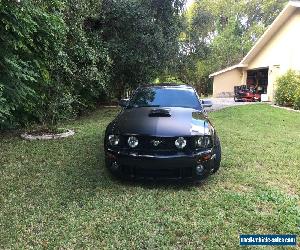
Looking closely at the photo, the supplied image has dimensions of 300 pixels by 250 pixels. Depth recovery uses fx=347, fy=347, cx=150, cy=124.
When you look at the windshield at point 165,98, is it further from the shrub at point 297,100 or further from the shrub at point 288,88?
the shrub at point 288,88


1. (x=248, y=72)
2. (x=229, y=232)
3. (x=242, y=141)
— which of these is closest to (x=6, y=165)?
(x=229, y=232)

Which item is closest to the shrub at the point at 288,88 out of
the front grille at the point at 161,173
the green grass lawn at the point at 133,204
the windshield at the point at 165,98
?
the green grass lawn at the point at 133,204

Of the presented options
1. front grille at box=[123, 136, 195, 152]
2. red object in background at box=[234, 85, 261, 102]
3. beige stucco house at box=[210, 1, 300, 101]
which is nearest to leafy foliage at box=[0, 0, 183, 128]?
front grille at box=[123, 136, 195, 152]

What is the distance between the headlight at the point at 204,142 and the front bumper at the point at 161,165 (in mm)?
96

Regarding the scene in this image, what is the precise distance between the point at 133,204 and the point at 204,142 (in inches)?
55.8

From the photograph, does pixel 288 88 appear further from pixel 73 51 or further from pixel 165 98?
pixel 165 98

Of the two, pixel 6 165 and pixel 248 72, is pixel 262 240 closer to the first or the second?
pixel 6 165

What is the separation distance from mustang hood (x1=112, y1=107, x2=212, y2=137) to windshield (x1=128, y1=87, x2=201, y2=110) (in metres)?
0.41

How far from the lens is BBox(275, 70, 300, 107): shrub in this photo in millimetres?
17688

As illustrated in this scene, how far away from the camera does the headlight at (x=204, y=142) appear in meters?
5.10

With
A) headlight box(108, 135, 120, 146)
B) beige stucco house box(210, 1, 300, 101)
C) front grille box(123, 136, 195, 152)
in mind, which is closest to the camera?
front grille box(123, 136, 195, 152)

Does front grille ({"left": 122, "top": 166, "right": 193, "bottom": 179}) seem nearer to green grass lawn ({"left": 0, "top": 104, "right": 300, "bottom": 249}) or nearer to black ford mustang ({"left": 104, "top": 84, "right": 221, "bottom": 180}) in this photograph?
black ford mustang ({"left": 104, "top": 84, "right": 221, "bottom": 180})

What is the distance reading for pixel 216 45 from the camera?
38625 millimetres

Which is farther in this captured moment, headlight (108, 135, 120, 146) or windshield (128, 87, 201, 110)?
windshield (128, 87, 201, 110)
